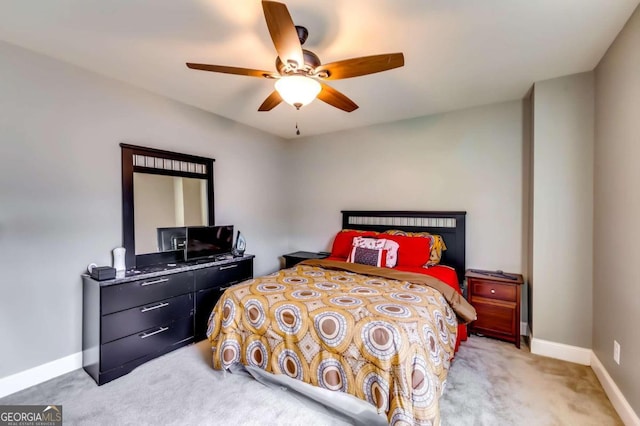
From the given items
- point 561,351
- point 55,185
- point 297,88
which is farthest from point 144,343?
point 561,351

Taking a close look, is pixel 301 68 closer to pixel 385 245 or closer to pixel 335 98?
pixel 335 98

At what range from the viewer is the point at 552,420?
182 centimetres

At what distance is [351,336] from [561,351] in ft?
7.17

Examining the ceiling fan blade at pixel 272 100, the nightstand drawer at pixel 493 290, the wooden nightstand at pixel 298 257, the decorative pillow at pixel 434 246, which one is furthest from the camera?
the wooden nightstand at pixel 298 257

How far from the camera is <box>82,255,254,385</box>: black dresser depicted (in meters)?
2.28

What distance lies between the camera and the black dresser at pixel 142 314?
2.28 meters

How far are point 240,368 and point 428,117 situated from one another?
3439 mm

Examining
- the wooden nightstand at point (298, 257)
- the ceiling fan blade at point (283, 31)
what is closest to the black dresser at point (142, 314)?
the wooden nightstand at point (298, 257)

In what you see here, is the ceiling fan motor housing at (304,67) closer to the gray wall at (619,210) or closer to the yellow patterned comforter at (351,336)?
the yellow patterned comforter at (351,336)

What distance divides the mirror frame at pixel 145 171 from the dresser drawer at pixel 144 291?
397 mm

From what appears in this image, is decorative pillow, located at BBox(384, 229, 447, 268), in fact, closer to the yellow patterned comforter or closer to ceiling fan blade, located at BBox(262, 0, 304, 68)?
the yellow patterned comforter

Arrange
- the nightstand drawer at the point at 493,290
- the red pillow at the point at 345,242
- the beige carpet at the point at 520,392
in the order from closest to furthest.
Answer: the beige carpet at the point at 520,392 < the nightstand drawer at the point at 493,290 < the red pillow at the point at 345,242

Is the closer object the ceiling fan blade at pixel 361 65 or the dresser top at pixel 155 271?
the ceiling fan blade at pixel 361 65

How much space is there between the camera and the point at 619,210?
1954 mm
